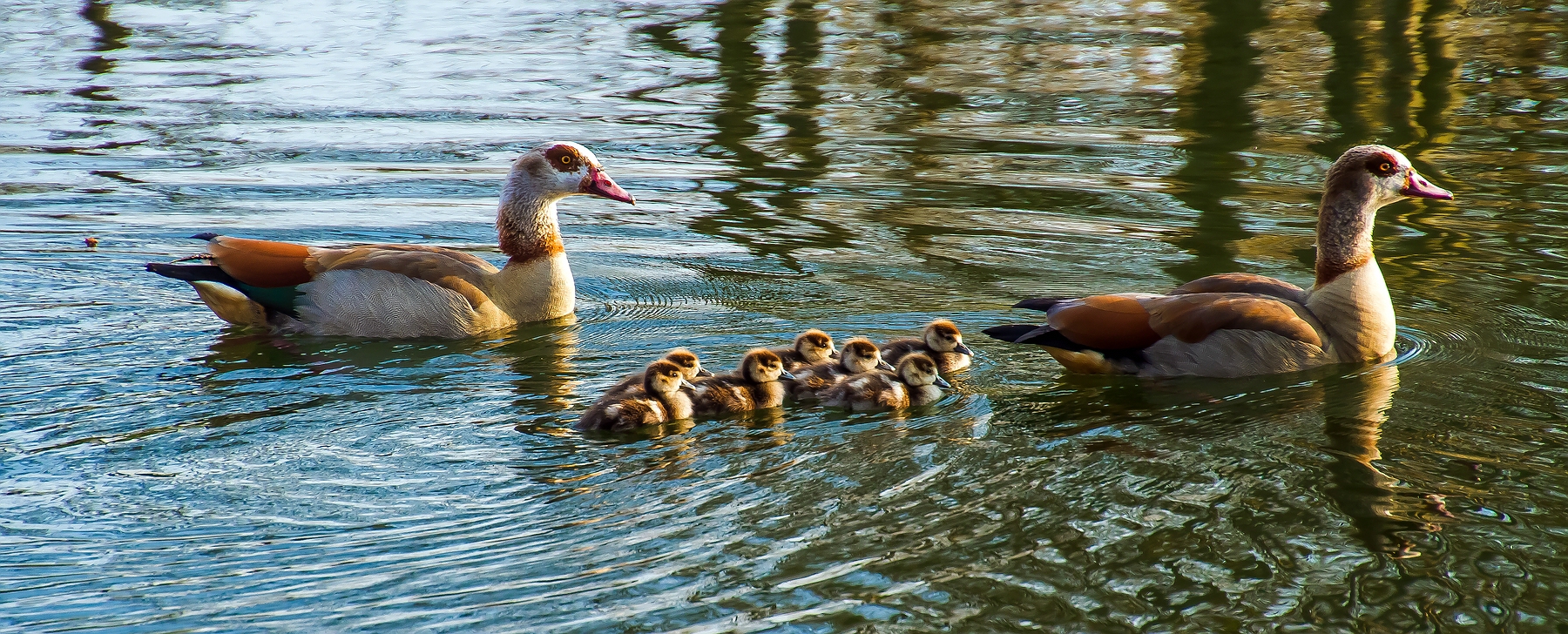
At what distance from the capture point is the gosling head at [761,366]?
668 centimetres

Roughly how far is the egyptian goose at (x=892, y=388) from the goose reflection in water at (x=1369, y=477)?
70.0 inches

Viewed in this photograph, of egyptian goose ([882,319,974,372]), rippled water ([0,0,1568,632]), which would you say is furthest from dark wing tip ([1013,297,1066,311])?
egyptian goose ([882,319,974,372])

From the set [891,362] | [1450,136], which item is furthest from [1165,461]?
[1450,136]

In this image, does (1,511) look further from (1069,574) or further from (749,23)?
(749,23)

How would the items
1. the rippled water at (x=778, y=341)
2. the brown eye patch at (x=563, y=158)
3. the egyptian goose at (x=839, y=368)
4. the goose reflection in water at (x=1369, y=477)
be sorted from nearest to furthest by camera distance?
the rippled water at (x=778, y=341), the goose reflection in water at (x=1369, y=477), the egyptian goose at (x=839, y=368), the brown eye patch at (x=563, y=158)

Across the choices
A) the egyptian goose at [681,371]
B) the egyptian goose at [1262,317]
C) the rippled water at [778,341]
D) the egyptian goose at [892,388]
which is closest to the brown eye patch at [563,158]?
the rippled water at [778,341]

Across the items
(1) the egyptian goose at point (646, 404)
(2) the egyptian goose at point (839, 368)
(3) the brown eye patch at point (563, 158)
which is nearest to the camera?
(1) the egyptian goose at point (646, 404)

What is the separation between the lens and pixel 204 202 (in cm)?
1144

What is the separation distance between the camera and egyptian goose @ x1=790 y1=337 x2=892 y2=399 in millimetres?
6914

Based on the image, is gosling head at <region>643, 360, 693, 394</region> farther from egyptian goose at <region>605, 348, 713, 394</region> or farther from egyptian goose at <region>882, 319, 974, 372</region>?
egyptian goose at <region>882, 319, 974, 372</region>

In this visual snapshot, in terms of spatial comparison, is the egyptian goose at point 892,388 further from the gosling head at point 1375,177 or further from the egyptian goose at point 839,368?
the gosling head at point 1375,177

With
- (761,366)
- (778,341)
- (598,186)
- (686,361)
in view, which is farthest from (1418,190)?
(598,186)

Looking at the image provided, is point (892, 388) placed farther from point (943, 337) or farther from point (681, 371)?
point (681, 371)

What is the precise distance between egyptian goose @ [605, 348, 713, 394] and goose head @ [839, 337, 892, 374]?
675mm
